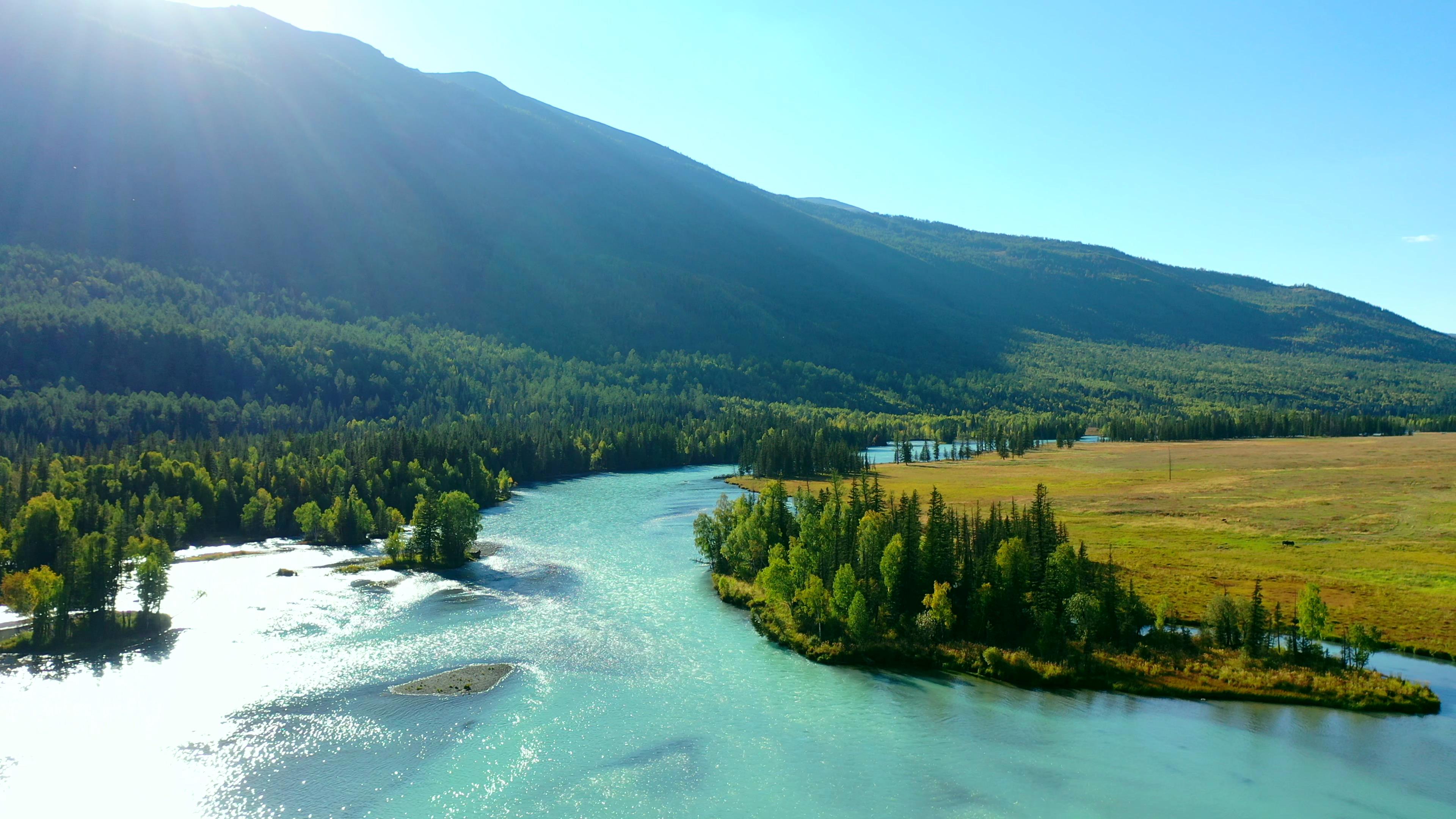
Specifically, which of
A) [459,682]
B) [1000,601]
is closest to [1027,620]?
[1000,601]

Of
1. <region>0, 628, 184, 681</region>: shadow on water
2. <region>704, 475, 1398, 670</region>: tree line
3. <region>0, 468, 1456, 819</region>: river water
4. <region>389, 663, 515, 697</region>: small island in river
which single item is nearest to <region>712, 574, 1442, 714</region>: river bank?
<region>704, 475, 1398, 670</region>: tree line

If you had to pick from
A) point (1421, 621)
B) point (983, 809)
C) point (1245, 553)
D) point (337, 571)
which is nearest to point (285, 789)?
point (983, 809)

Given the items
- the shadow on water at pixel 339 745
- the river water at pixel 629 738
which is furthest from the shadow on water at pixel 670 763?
the shadow on water at pixel 339 745

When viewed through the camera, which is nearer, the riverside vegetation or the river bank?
the river bank

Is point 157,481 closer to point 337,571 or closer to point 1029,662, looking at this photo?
point 337,571

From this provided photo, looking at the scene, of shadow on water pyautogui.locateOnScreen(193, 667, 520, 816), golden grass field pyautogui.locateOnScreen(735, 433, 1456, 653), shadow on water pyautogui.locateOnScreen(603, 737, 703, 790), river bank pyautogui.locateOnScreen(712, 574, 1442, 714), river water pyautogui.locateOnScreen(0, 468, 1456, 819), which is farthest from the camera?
golden grass field pyautogui.locateOnScreen(735, 433, 1456, 653)

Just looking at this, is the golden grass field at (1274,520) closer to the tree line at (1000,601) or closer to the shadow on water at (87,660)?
the tree line at (1000,601)

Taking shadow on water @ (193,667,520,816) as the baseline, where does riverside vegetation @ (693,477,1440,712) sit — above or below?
above

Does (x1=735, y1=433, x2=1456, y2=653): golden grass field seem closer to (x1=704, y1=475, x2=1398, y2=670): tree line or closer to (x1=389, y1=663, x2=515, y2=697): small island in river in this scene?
(x1=704, y1=475, x2=1398, y2=670): tree line
